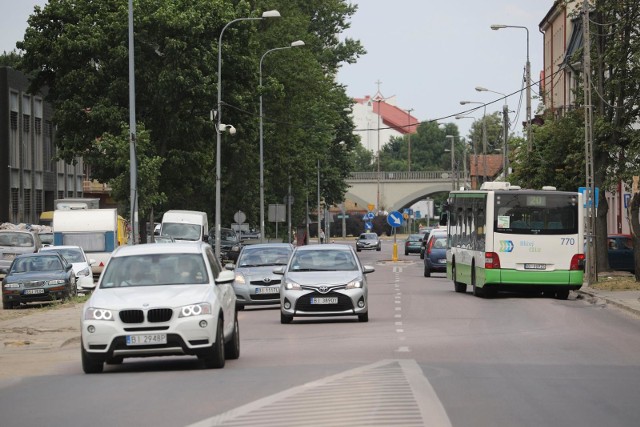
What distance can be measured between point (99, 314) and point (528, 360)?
214 inches

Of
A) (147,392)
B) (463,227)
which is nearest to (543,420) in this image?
(147,392)

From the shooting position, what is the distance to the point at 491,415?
1183 cm

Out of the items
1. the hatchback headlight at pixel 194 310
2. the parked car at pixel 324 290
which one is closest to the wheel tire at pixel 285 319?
the parked car at pixel 324 290

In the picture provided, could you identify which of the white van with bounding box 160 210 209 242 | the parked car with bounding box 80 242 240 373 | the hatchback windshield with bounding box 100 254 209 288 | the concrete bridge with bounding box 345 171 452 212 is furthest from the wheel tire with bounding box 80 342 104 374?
the concrete bridge with bounding box 345 171 452 212

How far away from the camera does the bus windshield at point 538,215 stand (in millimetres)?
35656

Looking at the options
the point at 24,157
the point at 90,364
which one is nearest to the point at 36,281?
the point at 90,364

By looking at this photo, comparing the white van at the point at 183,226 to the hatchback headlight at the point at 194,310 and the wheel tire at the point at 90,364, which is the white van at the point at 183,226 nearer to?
the wheel tire at the point at 90,364

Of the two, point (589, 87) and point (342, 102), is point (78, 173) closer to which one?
point (342, 102)

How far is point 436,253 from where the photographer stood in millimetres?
54469

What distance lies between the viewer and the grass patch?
38500 millimetres

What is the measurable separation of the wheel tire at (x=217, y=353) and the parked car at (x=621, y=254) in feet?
121

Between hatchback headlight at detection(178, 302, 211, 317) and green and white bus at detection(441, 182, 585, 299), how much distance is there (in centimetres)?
1961

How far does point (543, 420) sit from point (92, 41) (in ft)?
159

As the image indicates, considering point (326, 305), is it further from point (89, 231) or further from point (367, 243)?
point (367, 243)
